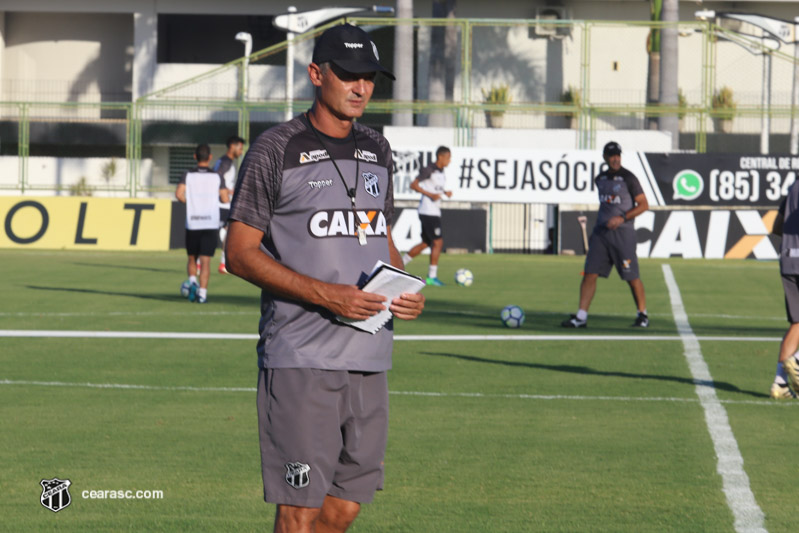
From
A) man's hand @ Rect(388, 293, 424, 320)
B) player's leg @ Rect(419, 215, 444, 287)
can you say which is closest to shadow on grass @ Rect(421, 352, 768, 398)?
man's hand @ Rect(388, 293, 424, 320)

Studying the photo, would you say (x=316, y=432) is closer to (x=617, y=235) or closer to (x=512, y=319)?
(x=512, y=319)

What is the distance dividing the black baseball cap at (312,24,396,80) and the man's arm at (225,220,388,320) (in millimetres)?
689

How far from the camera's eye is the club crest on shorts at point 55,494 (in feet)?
21.0

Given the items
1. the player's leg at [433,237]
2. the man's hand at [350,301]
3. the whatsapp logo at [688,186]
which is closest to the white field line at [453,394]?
the man's hand at [350,301]

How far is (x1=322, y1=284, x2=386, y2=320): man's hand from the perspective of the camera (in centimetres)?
443

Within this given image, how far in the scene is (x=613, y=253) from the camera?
15242 mm

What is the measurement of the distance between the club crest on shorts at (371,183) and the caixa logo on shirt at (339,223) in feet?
0.26

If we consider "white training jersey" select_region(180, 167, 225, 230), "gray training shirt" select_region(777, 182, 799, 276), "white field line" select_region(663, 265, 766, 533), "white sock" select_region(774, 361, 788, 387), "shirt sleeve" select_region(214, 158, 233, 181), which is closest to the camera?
"white field line" select_region(663, 265, 766, 533)

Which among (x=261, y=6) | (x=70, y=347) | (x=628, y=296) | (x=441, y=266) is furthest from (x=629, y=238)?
(x=261, y=6)

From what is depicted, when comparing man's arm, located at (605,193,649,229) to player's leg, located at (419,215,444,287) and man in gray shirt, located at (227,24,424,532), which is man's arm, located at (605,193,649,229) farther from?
man in gray shirt, located at (227,24,424,532)

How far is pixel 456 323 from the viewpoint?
602 inches

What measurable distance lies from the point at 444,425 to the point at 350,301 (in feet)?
14.4

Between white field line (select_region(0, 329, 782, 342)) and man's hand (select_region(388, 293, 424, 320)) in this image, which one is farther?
white field line (select_region(0, 329, 782, 342))

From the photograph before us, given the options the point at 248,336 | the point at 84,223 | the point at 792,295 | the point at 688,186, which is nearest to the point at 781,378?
the point at 792,295
